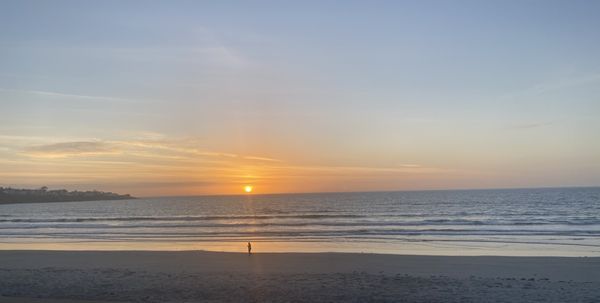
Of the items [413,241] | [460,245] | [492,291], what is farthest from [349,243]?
[492,291]

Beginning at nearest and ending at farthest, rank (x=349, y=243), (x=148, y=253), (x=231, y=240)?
(x=148, y=253), (x=349, y=243), (x=231, y=240)

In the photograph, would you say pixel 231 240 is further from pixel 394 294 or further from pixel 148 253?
pixel 394 294

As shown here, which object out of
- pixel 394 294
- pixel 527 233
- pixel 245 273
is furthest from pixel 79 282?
A: pixel 527 233

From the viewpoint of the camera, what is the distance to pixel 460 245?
89.8ft

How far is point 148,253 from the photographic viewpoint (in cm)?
2392

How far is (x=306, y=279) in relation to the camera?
1455cm

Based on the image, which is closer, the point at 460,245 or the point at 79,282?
the point at 79,282

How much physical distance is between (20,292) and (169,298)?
392 cm

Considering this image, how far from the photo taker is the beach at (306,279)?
12.0m

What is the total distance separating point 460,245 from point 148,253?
50.9 ft

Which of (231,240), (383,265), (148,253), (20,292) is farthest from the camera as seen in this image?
(231,240)

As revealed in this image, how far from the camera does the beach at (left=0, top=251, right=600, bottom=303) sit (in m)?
12.0

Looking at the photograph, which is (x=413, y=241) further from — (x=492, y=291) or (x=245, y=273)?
(x=492, y=291)

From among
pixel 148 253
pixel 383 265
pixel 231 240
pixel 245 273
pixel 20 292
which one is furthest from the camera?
pixel 231 240
